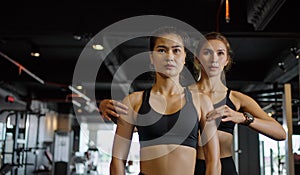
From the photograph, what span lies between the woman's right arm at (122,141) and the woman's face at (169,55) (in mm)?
154

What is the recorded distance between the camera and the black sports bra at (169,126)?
1291 mm

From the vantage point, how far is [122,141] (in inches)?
53.5

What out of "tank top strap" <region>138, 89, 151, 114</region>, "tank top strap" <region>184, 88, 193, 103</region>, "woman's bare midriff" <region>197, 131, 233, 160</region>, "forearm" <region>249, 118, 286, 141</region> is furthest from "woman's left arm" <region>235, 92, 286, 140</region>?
"tank top strap" <region>138, 89, 151, 114</region>

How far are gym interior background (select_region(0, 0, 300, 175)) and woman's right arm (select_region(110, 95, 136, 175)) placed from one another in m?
0.16

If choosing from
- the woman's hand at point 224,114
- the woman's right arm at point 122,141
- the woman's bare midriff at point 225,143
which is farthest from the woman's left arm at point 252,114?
the woman's right arm at point 122,141

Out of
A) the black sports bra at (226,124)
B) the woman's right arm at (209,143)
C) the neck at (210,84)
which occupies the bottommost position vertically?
the woman's right arm at (209,143)

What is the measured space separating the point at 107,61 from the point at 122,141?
5.72 metres

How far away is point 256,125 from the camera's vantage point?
1462 millimetres

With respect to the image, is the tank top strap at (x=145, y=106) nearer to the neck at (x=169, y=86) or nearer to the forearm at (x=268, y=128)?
the neck at (x=169, y=86)

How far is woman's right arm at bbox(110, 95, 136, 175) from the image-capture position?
4.40ft

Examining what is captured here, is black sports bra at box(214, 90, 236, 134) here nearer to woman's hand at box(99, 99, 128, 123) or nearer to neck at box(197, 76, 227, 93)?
neck at box(197, 76, 227, 93)

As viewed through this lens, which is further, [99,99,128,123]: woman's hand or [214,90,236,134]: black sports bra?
[214,90,236,134]: black sports bra

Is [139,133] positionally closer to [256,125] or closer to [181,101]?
[181,101]

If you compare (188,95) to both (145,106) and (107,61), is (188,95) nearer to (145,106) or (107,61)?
(145,106)
